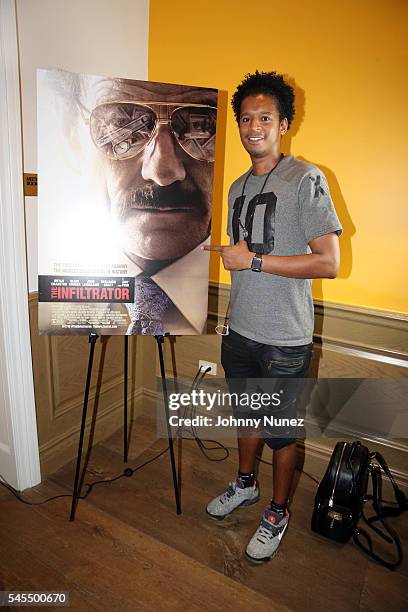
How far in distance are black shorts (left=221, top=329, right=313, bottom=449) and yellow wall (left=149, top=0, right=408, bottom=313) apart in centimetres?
54

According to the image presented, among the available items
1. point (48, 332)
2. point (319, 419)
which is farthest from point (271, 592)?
point (48, 332)

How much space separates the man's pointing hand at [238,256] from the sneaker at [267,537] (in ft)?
3.16

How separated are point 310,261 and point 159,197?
58 cm

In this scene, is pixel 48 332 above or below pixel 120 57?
below

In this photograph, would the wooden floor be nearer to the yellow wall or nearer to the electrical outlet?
the electrical outlet

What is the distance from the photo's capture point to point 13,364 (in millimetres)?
1741

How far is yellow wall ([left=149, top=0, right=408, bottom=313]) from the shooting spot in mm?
1620

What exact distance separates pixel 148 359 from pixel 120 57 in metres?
1.55

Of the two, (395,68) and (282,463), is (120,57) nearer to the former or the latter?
(395,68)

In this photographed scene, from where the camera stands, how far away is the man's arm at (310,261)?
4.39ft

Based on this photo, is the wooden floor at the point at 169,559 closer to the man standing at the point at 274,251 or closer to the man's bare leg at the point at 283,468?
the man standing at the point at 274,251

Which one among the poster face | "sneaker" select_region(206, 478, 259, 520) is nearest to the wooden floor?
"sneaker" select_region(206, 478, 259, 520)

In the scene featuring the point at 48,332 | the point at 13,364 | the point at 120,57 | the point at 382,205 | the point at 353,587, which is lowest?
the point at 353,587

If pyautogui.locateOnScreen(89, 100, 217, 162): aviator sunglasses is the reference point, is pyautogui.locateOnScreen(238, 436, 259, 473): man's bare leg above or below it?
below
